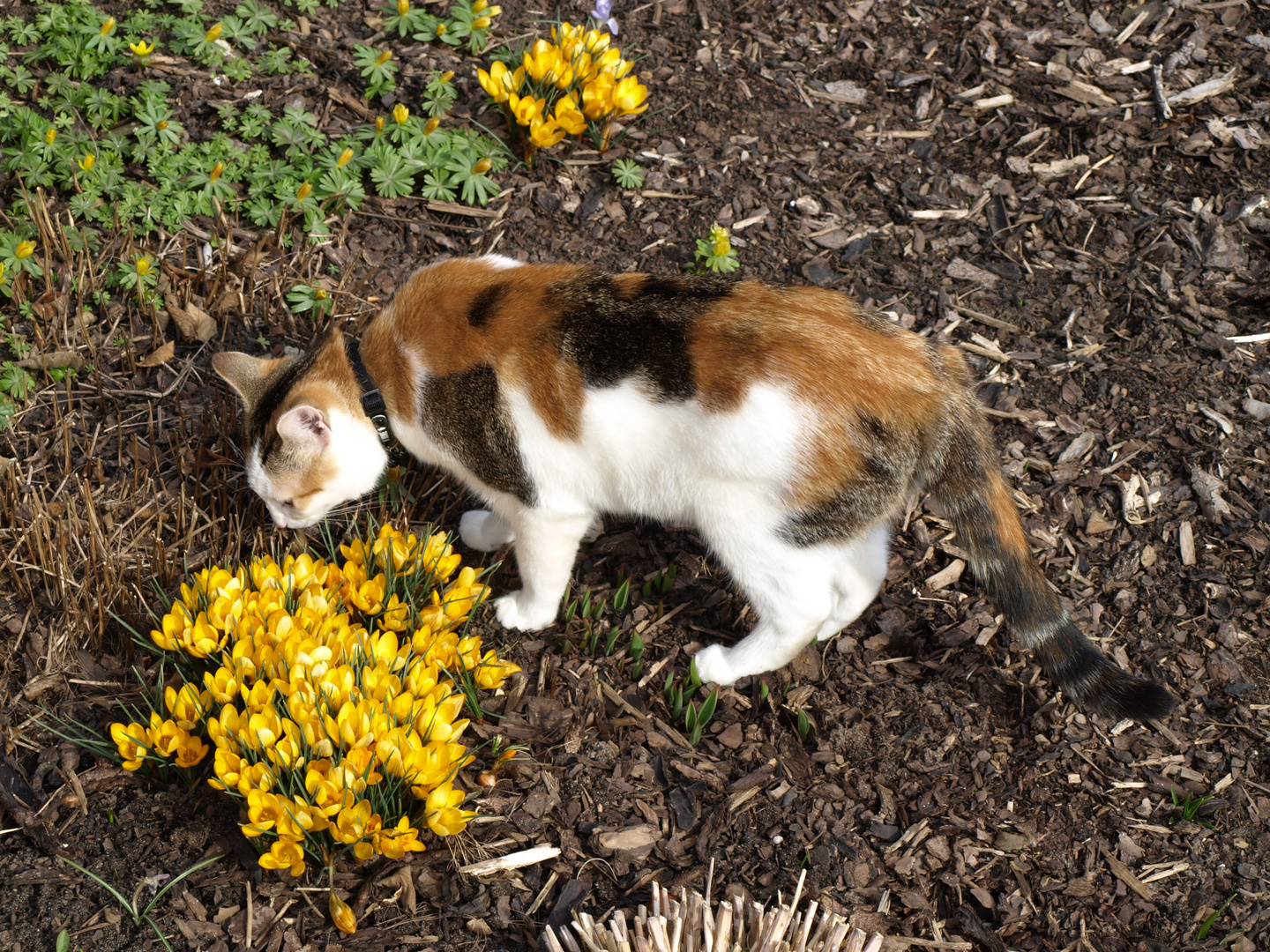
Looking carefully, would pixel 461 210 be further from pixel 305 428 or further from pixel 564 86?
pixel 305 428

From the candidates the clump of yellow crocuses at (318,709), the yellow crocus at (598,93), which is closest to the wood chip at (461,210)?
the yellow crocus at (598,93)

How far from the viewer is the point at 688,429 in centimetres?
276

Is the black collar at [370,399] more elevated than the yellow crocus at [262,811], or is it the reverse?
the black collar at [370,399]

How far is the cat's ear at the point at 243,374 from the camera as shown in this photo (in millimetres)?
3139

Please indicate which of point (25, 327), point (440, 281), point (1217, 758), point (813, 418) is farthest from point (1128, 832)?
point (25, 327)

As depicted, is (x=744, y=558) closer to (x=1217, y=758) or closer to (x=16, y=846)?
(x=1217, y=758)

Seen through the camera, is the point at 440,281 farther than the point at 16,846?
Yes

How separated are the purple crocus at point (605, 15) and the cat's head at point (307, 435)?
2252 mm

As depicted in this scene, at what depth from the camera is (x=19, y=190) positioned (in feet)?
13.0

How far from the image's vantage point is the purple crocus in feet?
14.8

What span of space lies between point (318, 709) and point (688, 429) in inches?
46.7

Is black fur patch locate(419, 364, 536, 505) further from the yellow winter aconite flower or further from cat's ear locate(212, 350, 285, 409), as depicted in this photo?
the yellow winter aconite flower

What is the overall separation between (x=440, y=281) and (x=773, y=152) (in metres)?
2.16

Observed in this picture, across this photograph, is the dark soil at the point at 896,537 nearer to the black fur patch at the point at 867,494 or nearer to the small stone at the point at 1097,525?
the small stone at the point at 1097,525
